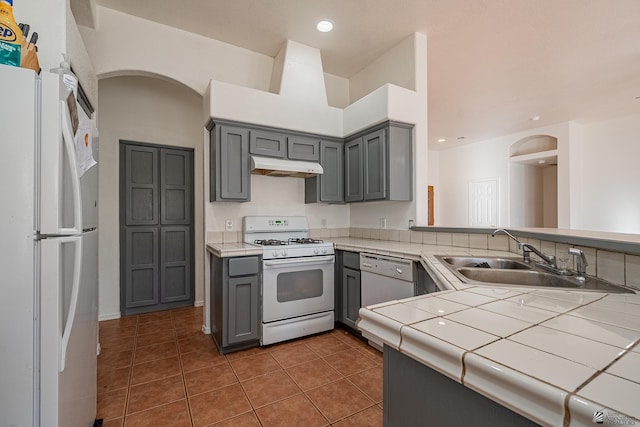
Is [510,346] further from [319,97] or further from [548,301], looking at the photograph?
[319,97]

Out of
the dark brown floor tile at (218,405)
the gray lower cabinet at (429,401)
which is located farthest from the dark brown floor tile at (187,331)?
the gray lower cabinet at (429,401)

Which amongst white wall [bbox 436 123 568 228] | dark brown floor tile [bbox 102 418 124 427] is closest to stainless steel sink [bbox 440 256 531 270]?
dark brown floor tile [bbox 102 418 124 427]

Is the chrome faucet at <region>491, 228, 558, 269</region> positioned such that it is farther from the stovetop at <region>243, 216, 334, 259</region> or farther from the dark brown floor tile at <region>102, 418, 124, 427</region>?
the dark brown floor tile at <region>102, 418, 124, 427</region>

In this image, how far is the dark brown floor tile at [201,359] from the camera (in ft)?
7.50

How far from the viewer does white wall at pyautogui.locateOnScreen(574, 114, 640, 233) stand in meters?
5.18

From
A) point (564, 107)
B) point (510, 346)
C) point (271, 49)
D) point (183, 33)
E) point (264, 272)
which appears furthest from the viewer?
point (564, 107)

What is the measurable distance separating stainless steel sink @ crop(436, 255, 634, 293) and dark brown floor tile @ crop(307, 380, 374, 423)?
102cm

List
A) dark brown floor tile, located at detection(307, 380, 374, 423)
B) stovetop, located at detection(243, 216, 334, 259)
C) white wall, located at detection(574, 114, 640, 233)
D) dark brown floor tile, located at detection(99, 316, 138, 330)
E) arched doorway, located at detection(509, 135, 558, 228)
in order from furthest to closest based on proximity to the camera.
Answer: arched doorway, located at detection(509, 135, 558, 228), white wall, located at detection(574, 114, 640, 233), dark brown floor tile, located at detection(99, 316, 138, 330), stovetop, located at detection(243, 216, 334, 259), dark brown floor tile, located at detection(307, 380, 374, 423)

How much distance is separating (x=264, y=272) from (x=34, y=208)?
68.3 inches

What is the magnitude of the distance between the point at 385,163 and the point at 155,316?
10.3ft

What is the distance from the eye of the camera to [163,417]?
1700 mm

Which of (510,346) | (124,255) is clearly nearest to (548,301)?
(510,346)

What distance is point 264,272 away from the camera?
2557 mm

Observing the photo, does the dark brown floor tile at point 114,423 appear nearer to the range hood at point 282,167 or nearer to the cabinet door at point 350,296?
the cabinet door at point 350,296
